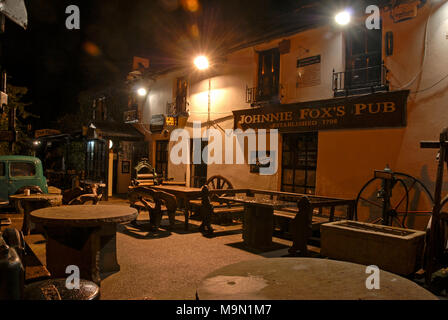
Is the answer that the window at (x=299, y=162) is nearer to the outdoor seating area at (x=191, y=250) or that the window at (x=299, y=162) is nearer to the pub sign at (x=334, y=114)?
the pub sign at (x=334, y=114)

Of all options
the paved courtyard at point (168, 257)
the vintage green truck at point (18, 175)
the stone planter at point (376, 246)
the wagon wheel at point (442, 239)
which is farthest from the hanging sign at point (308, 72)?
the vintage green truck at point (18, 175)

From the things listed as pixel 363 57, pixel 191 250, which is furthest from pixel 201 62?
pixel 191 250

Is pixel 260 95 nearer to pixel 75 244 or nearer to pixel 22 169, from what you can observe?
pixel 22 169

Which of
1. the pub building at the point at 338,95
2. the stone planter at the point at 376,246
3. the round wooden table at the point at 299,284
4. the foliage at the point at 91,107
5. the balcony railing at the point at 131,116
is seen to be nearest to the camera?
the round wooden table at the point at 299,284

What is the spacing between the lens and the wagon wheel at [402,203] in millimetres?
7836

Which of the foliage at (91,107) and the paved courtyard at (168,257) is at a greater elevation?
the foliage at (91,107)

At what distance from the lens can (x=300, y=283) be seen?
252cm

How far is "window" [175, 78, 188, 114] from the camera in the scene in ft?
49.3

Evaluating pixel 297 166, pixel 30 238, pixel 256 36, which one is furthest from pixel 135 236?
pixel 256 36

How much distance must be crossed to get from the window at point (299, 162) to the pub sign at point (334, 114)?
364 mm

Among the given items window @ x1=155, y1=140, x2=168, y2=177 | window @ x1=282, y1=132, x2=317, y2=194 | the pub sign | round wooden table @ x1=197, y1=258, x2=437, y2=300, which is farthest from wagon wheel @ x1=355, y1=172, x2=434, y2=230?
window @ x1=155, y1=140, x2=168, y2=177
